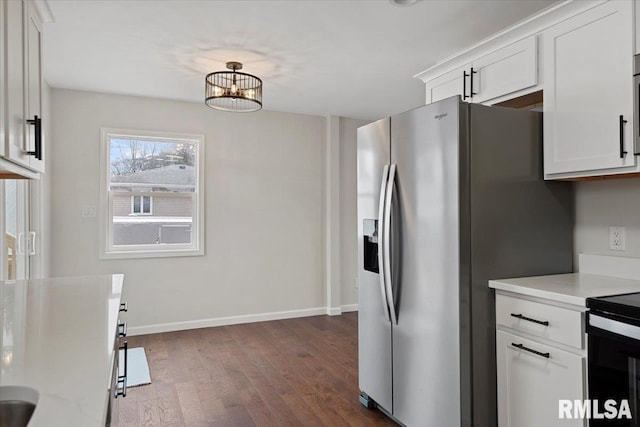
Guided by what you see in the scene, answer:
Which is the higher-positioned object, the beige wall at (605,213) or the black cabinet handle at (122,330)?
the beige wall at (605,213)

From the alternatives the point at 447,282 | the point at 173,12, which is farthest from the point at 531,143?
the point at 173,12

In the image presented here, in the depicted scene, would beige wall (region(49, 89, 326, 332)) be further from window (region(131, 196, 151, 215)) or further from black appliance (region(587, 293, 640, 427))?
black appliance (region(587, 293, 640, 427))

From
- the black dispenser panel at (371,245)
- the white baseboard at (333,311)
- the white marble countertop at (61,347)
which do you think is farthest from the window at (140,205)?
the black dispenser panel at (371,245)

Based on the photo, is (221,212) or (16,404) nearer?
(16,404)

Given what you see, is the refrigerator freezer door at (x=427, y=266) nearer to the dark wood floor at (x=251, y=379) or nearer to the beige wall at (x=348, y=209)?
the dark wood floor at (x=251, y=379)

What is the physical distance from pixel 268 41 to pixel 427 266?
1900 mm

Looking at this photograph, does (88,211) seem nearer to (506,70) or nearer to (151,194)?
(151,194)

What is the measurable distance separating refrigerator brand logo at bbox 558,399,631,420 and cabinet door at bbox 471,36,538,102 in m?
1.57

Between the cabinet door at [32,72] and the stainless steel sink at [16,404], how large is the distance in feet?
4.14

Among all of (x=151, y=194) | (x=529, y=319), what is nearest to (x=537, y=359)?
(x=529, y=319)

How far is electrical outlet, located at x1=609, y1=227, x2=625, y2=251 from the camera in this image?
2.14 m

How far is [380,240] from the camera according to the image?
238cm

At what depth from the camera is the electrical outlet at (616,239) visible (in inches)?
84.3

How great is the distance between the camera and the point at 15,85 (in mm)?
1632
